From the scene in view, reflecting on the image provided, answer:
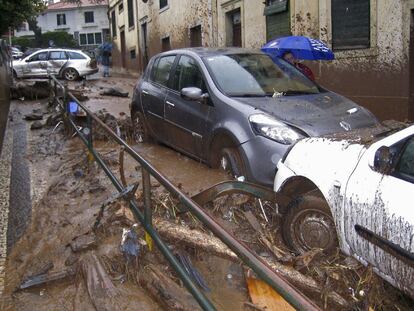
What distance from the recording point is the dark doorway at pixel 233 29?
15.6 m

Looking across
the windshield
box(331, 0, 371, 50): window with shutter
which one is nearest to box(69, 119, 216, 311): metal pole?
the windshield

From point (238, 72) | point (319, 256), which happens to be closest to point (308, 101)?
point (238, 72)

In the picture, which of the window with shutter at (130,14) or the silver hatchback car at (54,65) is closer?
the silver hatchback car at (54,65)

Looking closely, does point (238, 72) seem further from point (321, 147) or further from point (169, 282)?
point (169, 282)

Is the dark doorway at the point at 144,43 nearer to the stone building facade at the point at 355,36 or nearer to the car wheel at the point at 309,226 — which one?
the stone building facade at the point at 355,36

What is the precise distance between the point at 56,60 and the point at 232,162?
19.5m

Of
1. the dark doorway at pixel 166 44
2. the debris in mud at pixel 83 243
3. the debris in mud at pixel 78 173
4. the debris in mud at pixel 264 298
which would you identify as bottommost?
the debris in mud at pixel 264 298

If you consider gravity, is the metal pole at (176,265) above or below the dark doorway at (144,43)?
below

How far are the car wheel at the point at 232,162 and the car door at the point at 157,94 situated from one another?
183cm

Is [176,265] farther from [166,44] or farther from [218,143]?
[166,44]

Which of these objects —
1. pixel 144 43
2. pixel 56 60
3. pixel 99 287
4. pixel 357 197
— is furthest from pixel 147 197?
pixel 144 43

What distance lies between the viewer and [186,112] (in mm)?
6422

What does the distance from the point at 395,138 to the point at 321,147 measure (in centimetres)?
71

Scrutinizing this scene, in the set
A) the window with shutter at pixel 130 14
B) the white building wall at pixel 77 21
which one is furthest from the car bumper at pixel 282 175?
the white building wall at pixel 77 21
